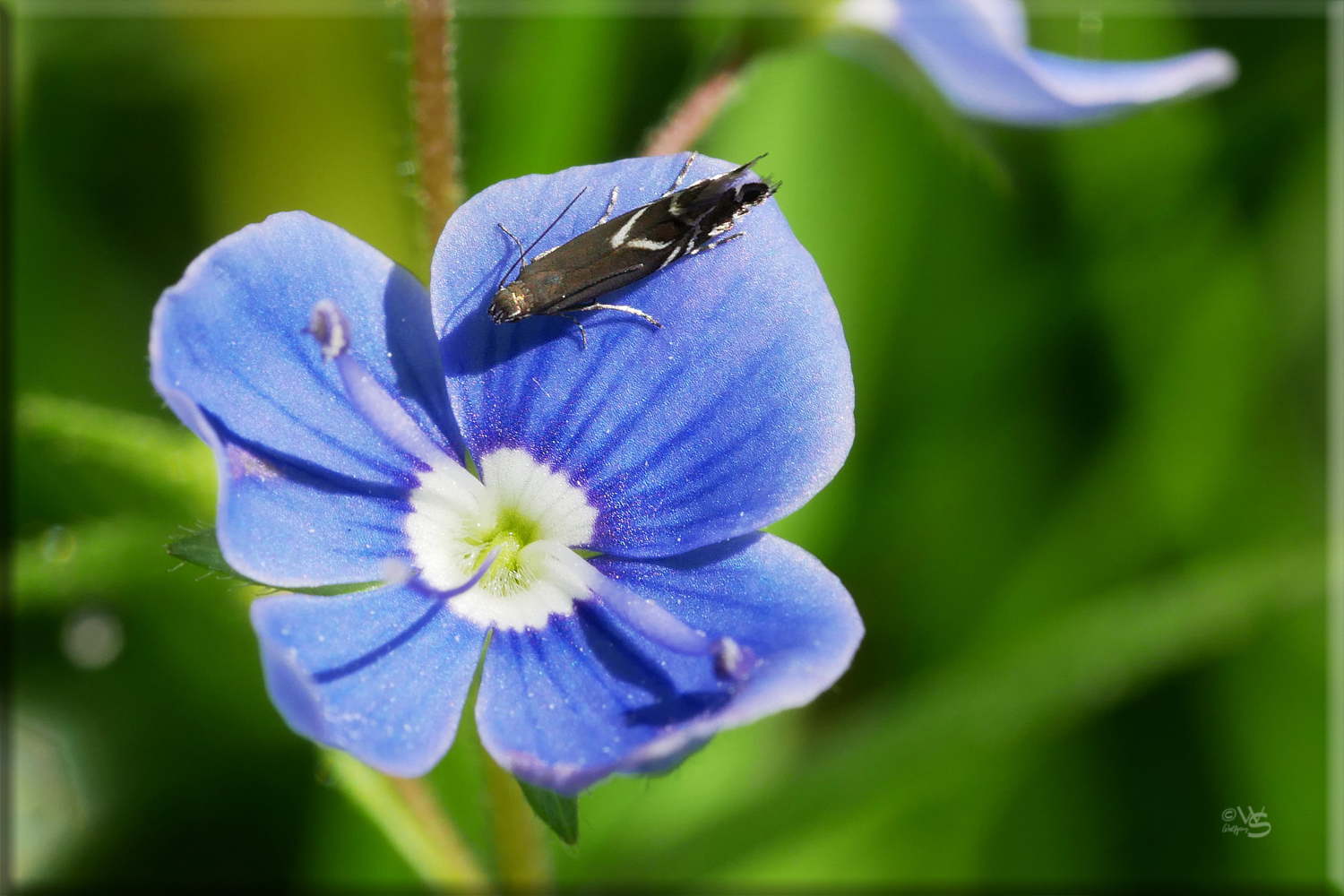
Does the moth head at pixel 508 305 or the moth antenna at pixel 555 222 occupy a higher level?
the moth antenna at pixel 555 222

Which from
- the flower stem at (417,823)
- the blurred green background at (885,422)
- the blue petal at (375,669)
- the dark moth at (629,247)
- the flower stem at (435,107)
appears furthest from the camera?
the blurred green background at (885,422)

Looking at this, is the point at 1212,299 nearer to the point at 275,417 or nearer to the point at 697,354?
the point at 697,354

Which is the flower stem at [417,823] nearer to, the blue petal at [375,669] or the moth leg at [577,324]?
the blue petal at [375,669]

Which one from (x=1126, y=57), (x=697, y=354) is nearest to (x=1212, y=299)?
(x=1126, y=57)

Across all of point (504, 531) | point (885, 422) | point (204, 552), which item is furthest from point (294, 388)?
point (885, 422)

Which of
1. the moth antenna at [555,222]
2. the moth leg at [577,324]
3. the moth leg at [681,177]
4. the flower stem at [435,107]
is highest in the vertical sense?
the flower stem at [435,107]

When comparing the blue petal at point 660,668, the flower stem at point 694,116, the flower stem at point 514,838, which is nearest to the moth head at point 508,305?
the blue petal at point 660,668
